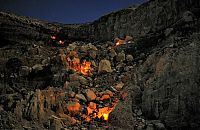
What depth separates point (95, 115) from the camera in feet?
95.7

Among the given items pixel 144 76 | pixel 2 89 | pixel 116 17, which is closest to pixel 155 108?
pixel 144 76

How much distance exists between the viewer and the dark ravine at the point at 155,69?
976 inches

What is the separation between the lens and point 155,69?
96.1ft

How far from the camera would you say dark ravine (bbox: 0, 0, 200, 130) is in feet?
81.3

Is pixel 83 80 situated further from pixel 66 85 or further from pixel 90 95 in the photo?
pixel 90 95

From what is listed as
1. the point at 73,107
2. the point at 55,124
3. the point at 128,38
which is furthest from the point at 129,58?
the point at 55,124

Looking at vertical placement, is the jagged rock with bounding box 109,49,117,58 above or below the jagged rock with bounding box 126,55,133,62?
above

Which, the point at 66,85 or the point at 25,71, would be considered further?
the point at 25,71

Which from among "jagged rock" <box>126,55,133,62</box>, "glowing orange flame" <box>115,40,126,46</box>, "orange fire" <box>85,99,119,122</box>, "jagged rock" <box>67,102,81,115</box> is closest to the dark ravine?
"jagged rock" <box>126,55,133,62</box>

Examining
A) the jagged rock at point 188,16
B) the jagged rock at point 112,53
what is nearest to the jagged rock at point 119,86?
the jagged rock at point 112,53

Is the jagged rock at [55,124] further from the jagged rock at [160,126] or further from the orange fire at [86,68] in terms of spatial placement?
the orange fire at [86,68]

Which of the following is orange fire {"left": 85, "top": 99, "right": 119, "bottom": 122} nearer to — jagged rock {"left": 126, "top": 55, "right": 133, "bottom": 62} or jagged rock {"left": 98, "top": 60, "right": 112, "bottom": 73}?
jagged rock {"left": 98, "top": 60, "right": 112, "bottom": 73}

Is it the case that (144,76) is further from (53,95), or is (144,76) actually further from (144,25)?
(144,25)

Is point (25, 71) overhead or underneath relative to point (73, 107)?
overhead
